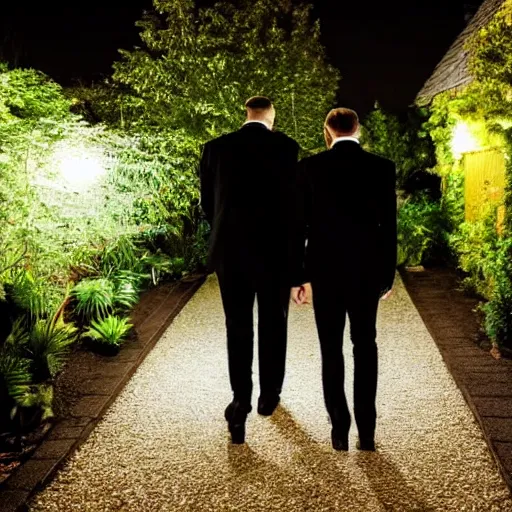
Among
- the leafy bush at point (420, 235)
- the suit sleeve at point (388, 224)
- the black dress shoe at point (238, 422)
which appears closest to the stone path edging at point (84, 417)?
the black dress shoe at point (238, 422)

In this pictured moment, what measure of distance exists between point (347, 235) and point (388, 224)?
238 millimetres

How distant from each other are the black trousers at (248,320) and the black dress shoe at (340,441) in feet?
1.84

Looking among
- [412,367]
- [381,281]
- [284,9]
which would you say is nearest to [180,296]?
[412,367]

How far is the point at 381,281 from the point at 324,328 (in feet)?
1.33

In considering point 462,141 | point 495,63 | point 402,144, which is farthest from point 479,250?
point 402,144

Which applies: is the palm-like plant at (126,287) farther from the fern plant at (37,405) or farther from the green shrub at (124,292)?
the fern plant at (37,405)

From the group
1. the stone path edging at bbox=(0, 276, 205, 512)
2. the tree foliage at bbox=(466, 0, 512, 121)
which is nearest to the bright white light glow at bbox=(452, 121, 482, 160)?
the tree foliage at bbox=(466, 0, 512, 121)

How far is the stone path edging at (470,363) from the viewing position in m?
3.47

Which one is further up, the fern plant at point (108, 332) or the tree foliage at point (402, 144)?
the tree foliage at point (402, 144)

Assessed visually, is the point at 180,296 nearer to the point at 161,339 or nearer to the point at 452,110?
the point at 161,339

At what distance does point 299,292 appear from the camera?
3404 mm

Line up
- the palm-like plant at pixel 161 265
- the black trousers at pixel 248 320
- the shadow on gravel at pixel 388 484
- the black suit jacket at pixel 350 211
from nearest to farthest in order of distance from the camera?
1. the shadow on gravel at pixel 388 484
2. the black suit jacket at pixel 350 211
3. the black trousers at pixel 248 320
4. the palm-like plant at pixel 161 265

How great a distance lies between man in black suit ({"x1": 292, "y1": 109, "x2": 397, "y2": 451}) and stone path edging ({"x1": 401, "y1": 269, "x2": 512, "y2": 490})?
839 mm

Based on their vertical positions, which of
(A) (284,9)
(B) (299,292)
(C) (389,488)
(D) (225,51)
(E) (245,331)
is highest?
(A) (284,9)
